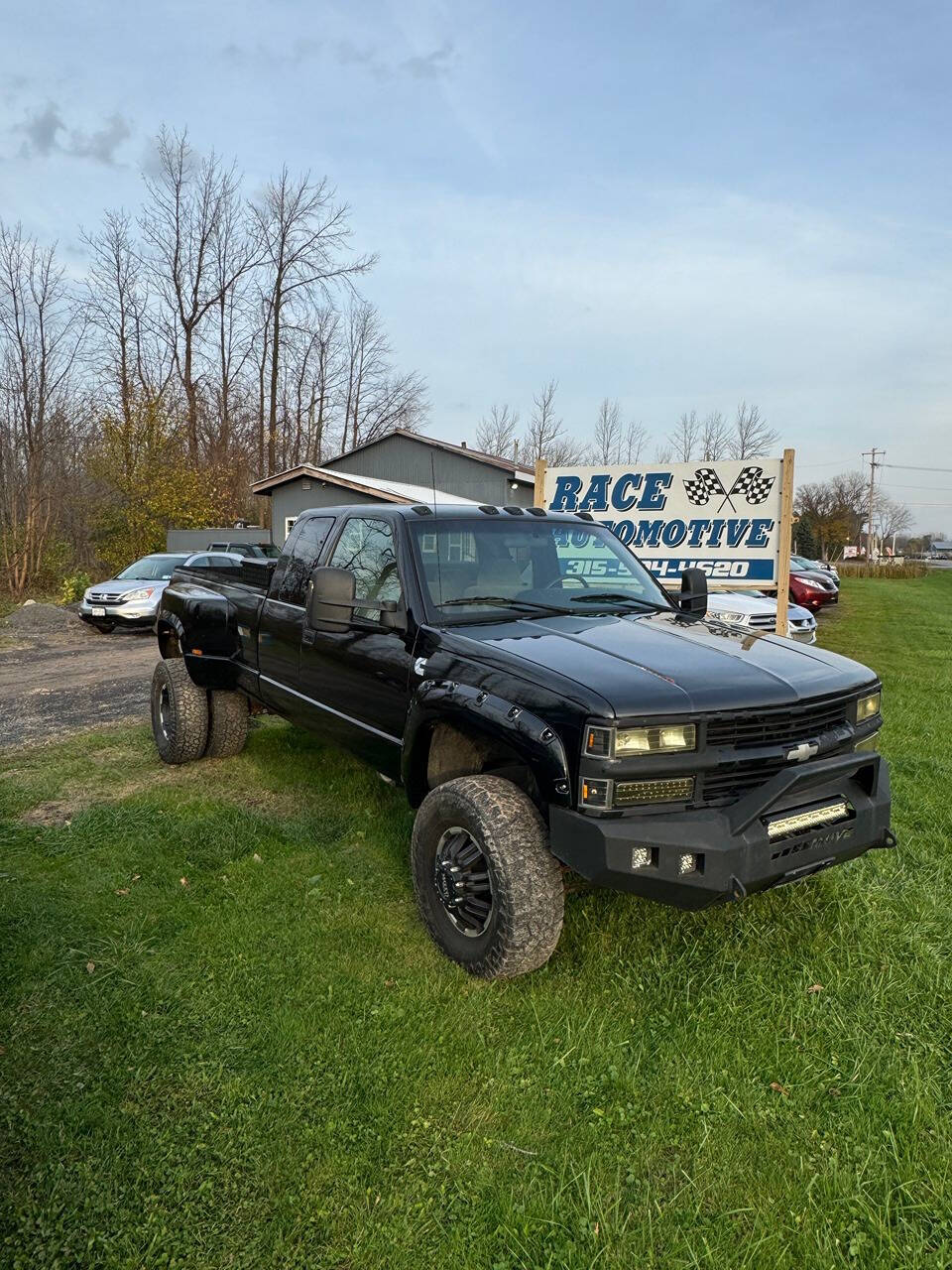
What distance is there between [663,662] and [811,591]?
19156 millimetres

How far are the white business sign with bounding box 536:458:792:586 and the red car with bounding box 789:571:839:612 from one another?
39.8ft

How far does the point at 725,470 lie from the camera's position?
26.7 feet

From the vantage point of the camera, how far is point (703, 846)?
2785mm

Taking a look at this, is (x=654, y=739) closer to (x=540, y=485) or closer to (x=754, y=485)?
(x=754, y=485)

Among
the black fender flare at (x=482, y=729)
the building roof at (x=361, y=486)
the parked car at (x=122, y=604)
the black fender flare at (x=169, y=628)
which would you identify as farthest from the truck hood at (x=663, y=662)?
the building roof at (x=361, y=486)

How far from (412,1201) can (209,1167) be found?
591mm

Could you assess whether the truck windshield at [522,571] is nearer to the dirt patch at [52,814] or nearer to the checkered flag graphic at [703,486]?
the dirt patch at [52,814]

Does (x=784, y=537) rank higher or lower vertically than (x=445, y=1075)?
higher

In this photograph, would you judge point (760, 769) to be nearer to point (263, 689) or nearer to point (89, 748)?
point (263, 689)

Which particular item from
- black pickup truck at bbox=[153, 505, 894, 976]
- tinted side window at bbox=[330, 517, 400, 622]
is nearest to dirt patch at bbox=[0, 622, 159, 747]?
tinted side window at bbox=[330, 517, 400, 622]

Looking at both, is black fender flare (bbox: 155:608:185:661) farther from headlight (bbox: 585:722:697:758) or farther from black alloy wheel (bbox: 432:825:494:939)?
headlight (bbox: 585:722:697:758)

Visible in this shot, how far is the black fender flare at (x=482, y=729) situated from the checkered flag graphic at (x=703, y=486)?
5451 mm

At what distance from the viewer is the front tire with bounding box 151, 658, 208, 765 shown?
6219 mm

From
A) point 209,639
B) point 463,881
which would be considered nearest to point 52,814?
point 209,639
